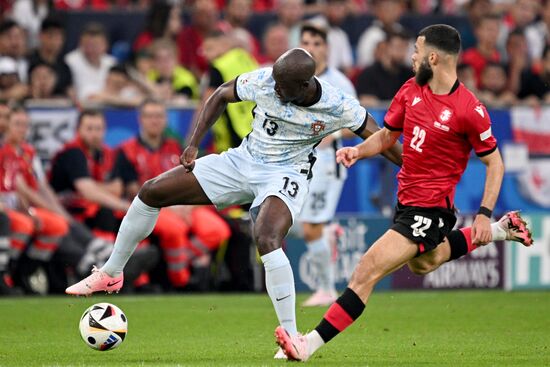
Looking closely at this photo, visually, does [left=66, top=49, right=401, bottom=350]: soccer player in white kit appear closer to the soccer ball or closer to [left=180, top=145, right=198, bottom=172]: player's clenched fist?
[left=180, top=145, right=198, bottom=172]: player's clenched fist

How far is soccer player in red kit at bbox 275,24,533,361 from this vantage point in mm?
8656

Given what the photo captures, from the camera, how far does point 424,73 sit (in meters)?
9.04

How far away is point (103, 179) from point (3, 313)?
3.38 metres

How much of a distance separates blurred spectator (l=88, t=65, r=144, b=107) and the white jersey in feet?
22.2

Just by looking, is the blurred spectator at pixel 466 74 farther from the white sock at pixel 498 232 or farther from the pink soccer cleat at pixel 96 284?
Result: the pink soccer cleat at pixel 96 284

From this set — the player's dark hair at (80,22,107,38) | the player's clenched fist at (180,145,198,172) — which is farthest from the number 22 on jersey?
the player's dark hair at (80,22,107,38)

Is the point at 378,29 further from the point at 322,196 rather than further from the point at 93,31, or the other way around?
the point at 322,196

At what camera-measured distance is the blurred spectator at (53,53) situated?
1645 cm

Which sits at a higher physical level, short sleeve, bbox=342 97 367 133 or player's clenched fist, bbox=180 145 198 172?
short sleeve, bbox=342 97 367 133

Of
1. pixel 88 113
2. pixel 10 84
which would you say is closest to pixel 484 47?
pixel 88 113

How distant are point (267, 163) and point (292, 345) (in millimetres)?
1663

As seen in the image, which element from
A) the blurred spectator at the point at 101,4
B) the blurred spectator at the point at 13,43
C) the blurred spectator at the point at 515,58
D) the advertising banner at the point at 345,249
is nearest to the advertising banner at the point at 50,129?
the blurred spectator at the point at 13,43

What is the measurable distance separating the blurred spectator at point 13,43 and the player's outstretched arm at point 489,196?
905cm

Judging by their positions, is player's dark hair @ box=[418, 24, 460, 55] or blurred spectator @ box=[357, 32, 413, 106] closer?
player's dark hair @ box=[418, 24, 460, 55]
